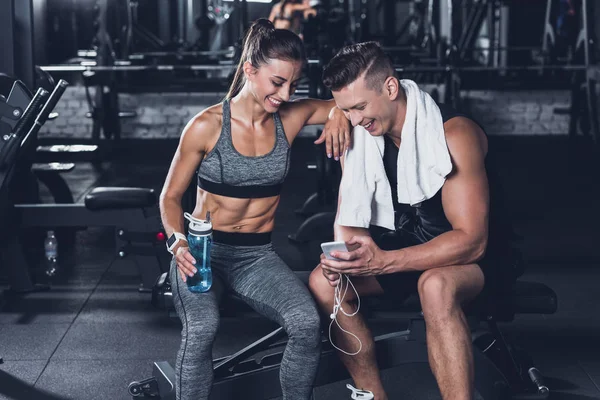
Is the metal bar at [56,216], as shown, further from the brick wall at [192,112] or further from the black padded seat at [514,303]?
the brick wall at [192,112]

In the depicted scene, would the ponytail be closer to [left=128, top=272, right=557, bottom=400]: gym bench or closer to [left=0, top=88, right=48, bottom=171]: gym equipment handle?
[left=128, top=272, right=557, bottom=400]: gym bench

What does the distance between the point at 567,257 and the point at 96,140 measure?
429 cm

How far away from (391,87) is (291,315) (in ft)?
2.08

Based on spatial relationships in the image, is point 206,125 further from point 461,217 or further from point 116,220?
point 116,220

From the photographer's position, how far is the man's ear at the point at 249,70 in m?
2.26

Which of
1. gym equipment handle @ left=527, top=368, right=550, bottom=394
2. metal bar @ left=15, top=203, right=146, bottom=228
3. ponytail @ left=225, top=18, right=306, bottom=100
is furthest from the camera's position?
metal bar @ left=15, top=203, right=146, bottom=228

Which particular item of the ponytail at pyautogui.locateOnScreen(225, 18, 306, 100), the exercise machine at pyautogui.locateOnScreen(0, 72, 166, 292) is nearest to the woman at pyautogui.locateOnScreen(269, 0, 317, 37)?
the exercise machine at pyautogui.locateOnScreen(0, 72, 166, 292)

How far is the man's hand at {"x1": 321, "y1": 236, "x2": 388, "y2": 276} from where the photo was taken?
81.4 inches

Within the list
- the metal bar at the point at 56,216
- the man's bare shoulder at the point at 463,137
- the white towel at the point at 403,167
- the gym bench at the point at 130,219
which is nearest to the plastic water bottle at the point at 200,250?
the white towel at the point at 403,167

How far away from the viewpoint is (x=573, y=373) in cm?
269

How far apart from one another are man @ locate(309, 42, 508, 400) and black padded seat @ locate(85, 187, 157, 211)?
1271 mm

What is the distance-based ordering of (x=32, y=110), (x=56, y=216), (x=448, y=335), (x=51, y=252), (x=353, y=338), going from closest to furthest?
(x=448, y=335)
(x=353, y=338)
(x=32, y=110)
(x=56, y=216)
(x=51, y=252)

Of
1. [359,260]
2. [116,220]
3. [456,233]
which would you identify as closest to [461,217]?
[456,233]

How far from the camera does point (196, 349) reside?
2.04 m
